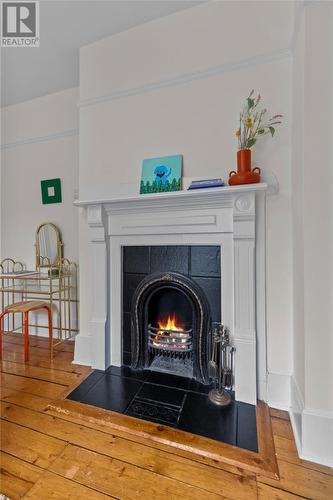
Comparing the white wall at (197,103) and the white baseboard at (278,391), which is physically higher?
the white wall at (197,103)

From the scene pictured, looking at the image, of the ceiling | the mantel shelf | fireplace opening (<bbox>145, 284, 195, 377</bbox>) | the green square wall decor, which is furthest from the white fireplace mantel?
the ceiling

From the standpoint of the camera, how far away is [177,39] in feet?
5.88

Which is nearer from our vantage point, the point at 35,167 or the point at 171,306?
the point at 171,306

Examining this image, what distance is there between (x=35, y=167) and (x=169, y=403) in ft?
9.33

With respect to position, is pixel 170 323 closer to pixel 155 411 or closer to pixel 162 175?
pixel 155 411

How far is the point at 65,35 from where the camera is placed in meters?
1.99

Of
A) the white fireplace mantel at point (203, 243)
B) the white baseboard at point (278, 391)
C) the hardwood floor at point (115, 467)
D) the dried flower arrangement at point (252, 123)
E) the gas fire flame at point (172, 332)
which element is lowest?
the hardwood floor at point (115, 467)

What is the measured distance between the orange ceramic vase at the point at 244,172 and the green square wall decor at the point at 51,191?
2.03 m

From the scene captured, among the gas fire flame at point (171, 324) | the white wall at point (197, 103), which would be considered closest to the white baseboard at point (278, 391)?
the white wall at point (197, 103)

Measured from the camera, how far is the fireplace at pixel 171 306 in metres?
1.73

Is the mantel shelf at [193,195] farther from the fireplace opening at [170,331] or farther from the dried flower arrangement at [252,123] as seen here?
the fireplace opening at [170,331]

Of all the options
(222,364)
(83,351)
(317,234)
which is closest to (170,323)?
(222,364)

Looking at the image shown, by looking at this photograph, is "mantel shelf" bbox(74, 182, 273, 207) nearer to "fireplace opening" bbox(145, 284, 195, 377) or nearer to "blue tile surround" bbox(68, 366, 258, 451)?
"fireplace opening" bbox(145, 284, 195, 377)

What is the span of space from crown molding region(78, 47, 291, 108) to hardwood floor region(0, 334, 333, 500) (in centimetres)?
229
